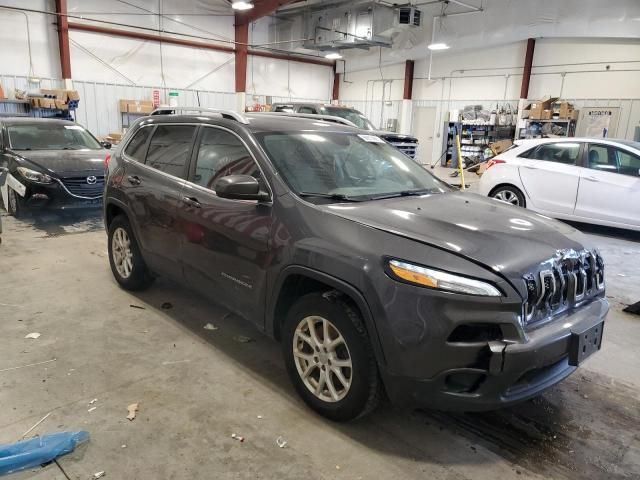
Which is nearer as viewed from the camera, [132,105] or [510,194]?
[510,194]

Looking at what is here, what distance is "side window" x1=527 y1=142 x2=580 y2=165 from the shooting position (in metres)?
7.58

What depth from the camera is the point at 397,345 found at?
224 centimetres

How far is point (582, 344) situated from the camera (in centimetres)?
235

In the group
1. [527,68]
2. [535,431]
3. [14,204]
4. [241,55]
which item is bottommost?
[535,431]

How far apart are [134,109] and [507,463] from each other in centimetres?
1603

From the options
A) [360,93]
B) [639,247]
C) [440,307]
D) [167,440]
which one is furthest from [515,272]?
[360,93]

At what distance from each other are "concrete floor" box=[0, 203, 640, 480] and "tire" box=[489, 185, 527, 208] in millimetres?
4195

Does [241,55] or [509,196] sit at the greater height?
[241,55]

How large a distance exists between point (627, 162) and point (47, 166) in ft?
27.7

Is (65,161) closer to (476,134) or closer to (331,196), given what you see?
(331,196)

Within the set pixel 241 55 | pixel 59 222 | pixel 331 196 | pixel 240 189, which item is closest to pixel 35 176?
pixel 59 222

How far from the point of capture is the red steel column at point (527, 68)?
54.1ft

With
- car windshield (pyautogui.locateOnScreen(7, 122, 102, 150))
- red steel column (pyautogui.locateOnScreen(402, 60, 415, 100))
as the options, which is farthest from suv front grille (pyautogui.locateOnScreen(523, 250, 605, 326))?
red steel column (pyautogui.locateOnScreen(402, 60, 415, 100))

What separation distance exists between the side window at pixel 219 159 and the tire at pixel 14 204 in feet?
16.8
